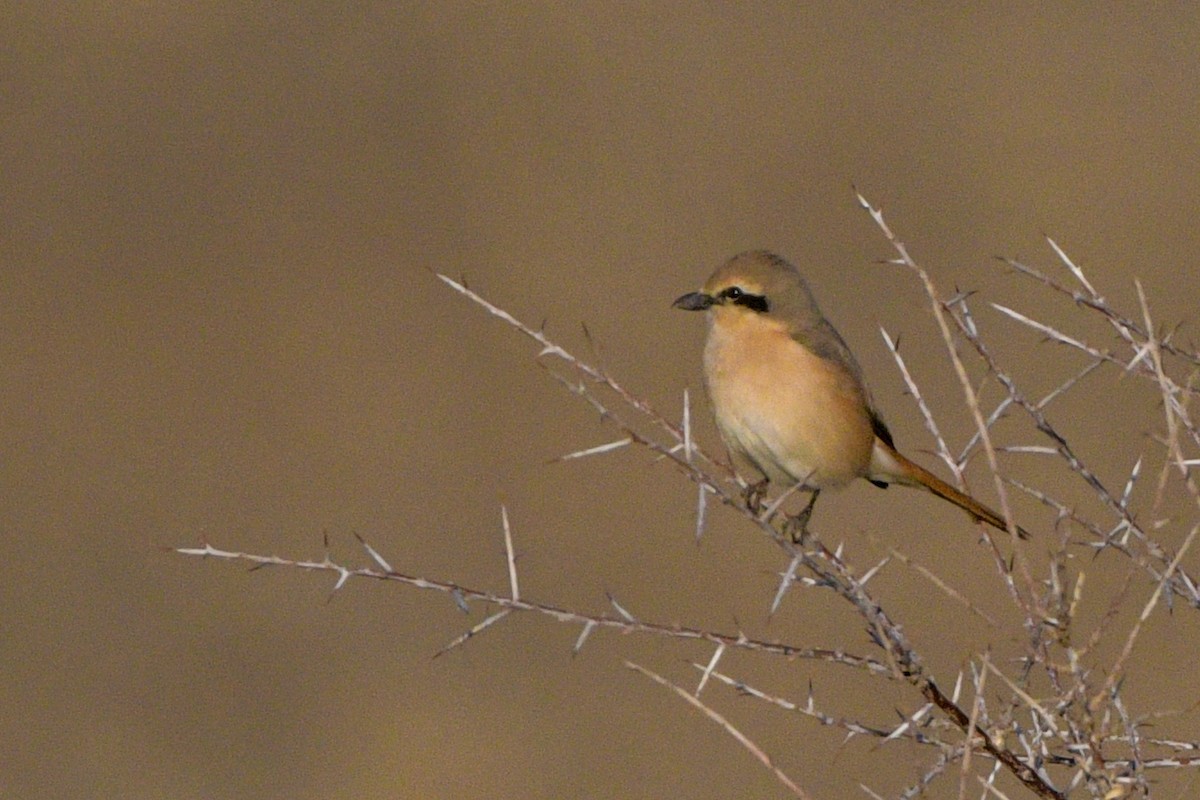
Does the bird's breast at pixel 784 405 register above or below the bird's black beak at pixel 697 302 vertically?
below

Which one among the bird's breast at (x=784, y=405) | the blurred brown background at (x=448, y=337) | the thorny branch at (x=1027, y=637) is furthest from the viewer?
the blurred brown background at (x=448, y=337)

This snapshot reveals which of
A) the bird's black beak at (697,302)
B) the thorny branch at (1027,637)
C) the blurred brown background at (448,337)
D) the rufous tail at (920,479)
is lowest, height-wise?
the blurred brown background at (448,337)

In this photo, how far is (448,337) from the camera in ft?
37.2

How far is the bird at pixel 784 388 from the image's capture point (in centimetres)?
477

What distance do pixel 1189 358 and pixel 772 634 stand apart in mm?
6465

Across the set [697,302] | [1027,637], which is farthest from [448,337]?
[1027,637]

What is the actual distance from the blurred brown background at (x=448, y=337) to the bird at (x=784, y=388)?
3.57 meters

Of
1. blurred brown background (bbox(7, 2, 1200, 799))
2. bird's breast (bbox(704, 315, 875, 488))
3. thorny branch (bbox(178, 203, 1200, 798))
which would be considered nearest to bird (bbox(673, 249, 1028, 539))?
bird's breast (bbox(704, 315, 875, 488))

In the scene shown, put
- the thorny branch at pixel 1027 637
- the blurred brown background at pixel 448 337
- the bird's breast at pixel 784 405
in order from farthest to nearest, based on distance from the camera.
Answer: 1. the blurred brown background at pixel 448 337
2. the bird's breast at pixel 784 405
3. the thorny branch at pixel 1027 637

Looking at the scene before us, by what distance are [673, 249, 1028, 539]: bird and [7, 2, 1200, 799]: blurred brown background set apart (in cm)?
357

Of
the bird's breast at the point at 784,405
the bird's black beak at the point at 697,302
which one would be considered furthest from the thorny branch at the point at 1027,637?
the bird's black beak at the point at 697,302

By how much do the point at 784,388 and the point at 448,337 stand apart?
6722mm

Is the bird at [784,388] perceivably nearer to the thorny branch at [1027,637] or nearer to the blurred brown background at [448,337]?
the thorny branch at [1027,637]

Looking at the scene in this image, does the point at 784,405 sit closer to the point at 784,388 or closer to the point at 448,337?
the point at 784,388
